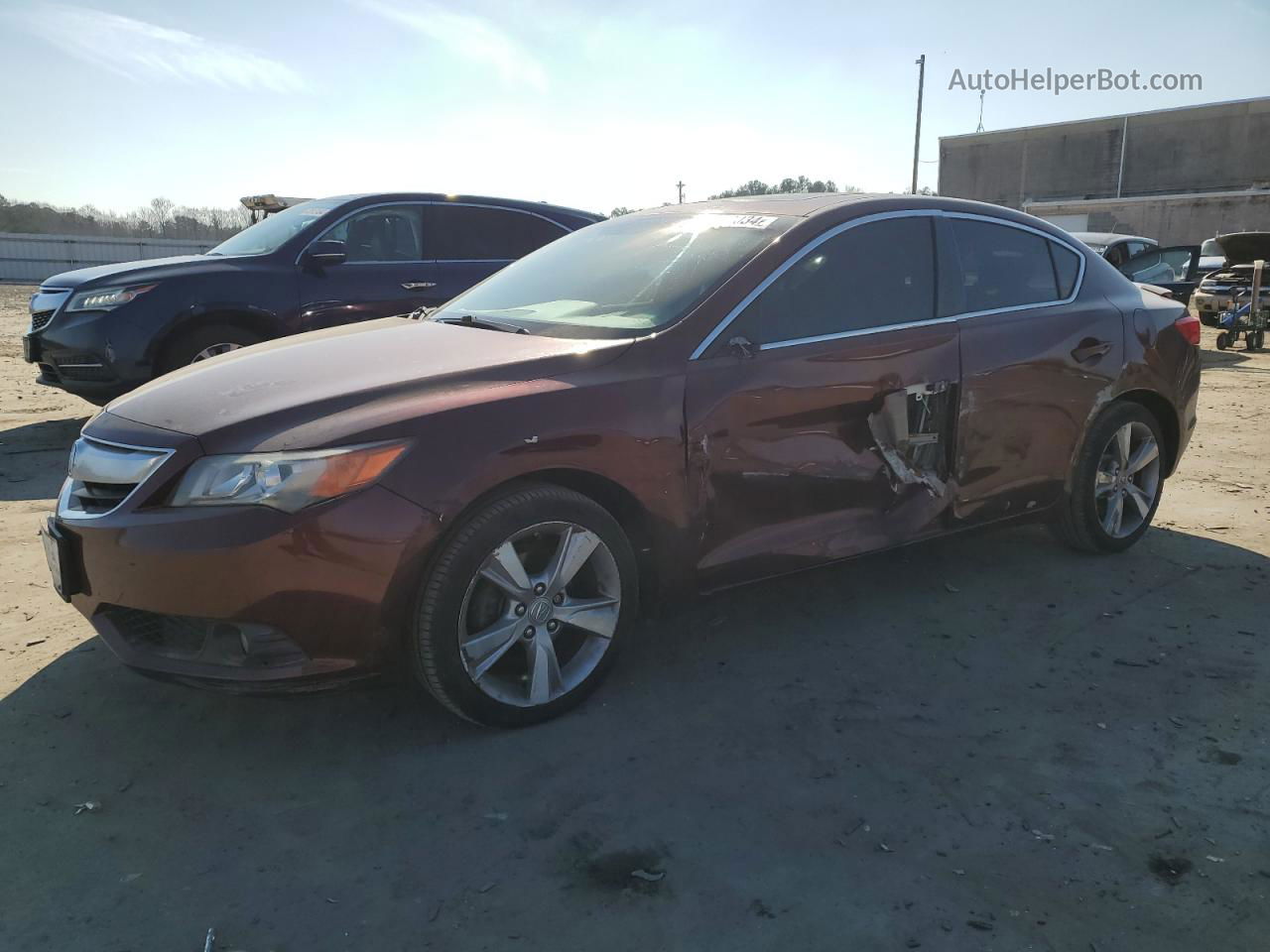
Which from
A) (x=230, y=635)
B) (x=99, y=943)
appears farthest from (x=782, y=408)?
(x=99, y=943)

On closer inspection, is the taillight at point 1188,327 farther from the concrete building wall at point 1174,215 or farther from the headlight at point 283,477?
the concrete building wall at point 1174,215

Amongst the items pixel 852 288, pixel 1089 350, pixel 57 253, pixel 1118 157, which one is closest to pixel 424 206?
pixel 852 288

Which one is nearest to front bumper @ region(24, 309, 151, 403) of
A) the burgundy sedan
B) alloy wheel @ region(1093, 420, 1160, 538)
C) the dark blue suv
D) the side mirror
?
the dark blue suv

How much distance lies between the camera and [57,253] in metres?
35.7

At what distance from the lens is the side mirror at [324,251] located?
277 inches

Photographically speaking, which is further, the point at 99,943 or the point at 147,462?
the point at 147,462

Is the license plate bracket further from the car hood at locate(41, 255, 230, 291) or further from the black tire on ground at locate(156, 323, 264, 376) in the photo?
the car hood at locate(41, 255, 230, 291)

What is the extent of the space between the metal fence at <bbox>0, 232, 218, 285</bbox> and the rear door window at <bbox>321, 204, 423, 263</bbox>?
29668 millimetres

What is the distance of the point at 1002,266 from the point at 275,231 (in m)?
5.47

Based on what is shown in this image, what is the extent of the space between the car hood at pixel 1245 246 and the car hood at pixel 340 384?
1767 centimetres

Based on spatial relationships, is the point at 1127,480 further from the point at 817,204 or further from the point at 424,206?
the point at 424,206

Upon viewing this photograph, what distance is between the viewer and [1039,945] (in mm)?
2172

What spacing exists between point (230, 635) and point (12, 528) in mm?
3163

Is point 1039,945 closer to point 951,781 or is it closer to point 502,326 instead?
point 951,781
